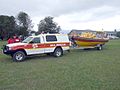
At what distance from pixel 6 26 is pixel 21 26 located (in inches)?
397

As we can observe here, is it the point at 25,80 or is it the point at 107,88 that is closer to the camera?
the point at 107,88

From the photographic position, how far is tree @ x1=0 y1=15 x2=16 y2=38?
83312mm

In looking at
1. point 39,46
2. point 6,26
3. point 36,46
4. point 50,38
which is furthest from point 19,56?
point 6,26

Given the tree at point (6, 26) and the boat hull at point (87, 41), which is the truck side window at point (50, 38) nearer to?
the boat hull at point (87, 41)

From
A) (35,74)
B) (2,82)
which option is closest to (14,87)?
(2,82)

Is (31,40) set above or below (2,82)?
above

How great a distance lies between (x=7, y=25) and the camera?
3342 inches

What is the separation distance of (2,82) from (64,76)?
8.75ft

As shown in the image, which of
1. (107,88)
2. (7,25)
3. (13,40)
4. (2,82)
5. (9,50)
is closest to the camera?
(107,88)

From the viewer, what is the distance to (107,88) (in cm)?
762

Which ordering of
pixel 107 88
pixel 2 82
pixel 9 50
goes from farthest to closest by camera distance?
pixel 9 50, pixel 2 82, pixel 107 88

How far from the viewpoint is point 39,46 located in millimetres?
16672

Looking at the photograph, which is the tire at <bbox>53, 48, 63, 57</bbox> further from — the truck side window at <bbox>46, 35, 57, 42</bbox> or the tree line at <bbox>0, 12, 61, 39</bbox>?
the tree line at <bbox>0, 12, 61, 39</bbox>

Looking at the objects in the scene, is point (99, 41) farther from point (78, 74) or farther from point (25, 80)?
point (25, 80)
